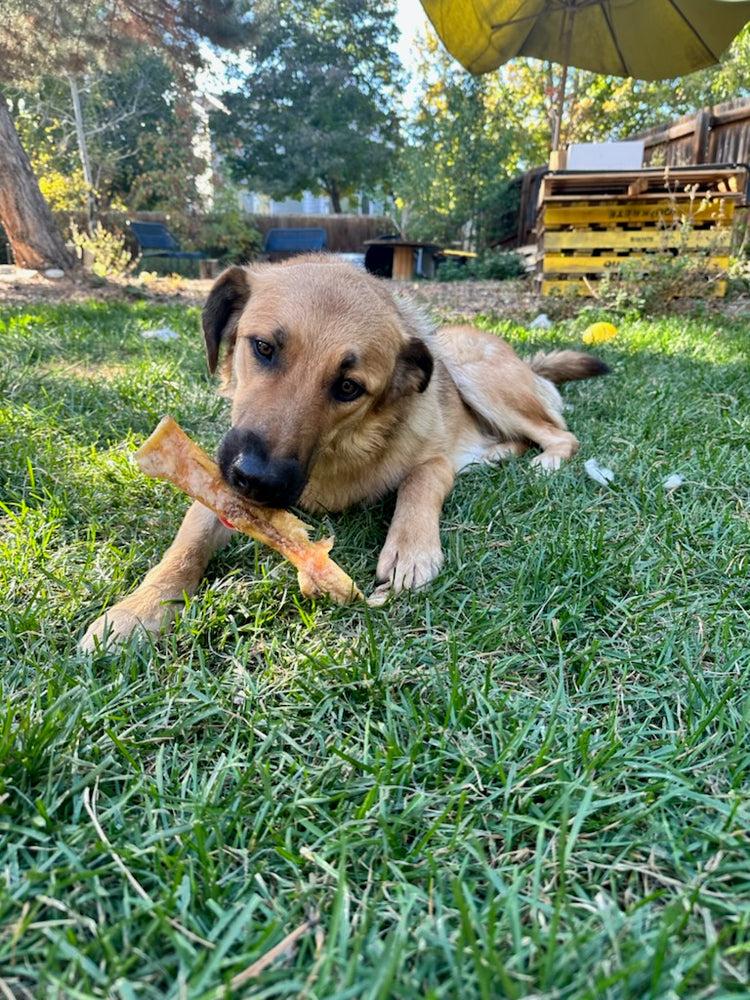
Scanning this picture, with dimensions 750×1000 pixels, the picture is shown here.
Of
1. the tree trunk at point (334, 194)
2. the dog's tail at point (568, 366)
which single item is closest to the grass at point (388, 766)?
the dog's tail at point (568, 366)

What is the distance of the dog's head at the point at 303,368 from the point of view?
1.80m

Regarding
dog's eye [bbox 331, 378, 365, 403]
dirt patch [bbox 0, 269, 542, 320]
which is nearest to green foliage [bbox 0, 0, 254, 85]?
dirt patch [bbox 0, 269, 542, 320]

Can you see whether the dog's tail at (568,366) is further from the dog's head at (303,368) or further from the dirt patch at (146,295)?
the dirt patch at (146,295)

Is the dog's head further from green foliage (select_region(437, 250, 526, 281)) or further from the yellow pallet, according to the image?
green foliage (select_region(437, 250, 526, 281))

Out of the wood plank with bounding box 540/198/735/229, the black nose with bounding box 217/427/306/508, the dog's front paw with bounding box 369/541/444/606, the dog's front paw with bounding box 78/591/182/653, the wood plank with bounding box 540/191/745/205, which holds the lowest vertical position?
the dog's front paw with bounding box 369/541/444/606

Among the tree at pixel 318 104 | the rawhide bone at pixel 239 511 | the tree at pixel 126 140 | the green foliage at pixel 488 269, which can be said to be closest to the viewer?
the rawhide bone at pixel 239 511

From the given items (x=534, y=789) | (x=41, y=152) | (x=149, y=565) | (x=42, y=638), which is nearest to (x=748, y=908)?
(x=534, y=789)

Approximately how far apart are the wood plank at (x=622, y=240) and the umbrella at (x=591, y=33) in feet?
5.13

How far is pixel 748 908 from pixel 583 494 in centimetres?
183

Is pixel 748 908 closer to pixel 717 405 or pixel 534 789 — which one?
pixel 534 789

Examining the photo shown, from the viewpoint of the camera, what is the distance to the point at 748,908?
2.94ft

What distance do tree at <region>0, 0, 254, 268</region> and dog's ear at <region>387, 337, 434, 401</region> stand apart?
7218 millimetres

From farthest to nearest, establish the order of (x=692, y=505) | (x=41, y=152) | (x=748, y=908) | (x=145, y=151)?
(x=145, y=151), (x=41, y=152), (x=692, y=505), (x=748, y=908)

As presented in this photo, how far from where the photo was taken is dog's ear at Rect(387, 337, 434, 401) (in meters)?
2.43
